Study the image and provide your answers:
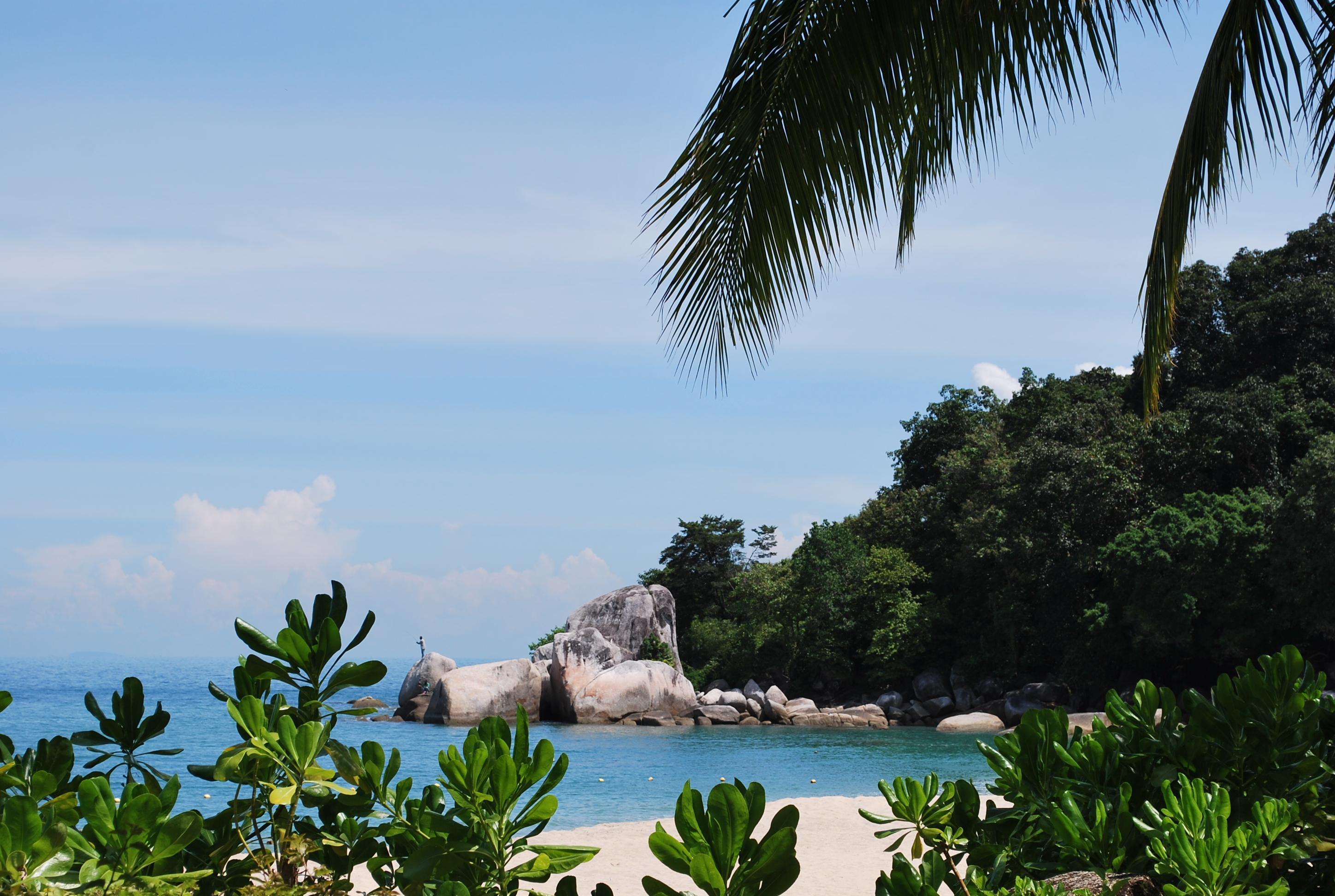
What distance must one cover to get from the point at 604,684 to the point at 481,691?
3085 millimetres

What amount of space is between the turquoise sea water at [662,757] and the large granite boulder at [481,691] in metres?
0.44

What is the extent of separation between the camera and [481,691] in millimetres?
23359

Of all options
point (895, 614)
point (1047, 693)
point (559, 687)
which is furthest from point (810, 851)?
point (895, 614)

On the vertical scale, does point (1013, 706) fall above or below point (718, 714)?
Answer: above

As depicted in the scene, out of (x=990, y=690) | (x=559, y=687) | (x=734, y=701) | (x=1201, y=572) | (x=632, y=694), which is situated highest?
(x=1201, y=572)

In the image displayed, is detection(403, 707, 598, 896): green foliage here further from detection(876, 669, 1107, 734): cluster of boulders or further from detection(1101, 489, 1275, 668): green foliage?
detection(876, 669, 1107, 734): cluster of boulders

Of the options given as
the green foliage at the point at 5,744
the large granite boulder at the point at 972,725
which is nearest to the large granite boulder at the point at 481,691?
the large granite boulder at the point at 972,725

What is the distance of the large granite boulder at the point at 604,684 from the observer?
2400 cm

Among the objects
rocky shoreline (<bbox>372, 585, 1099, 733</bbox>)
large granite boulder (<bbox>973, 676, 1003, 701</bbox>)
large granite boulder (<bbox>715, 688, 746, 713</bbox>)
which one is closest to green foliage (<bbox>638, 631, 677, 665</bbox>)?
rocky shoreline (<bbox>372, 585, 1099, 733</bbox>)

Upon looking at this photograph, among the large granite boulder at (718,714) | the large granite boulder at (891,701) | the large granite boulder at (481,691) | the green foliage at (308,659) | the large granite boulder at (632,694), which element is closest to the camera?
the green foliage at (308,659)

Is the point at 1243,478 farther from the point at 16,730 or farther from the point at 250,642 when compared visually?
the point at 16,730

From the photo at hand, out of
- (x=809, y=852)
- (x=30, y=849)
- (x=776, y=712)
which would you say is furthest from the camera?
(x=776, y=712)

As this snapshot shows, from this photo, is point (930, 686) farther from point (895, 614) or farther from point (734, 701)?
point (734, 701)

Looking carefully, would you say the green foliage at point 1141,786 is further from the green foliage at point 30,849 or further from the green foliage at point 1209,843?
the green foliage at point 30,849
